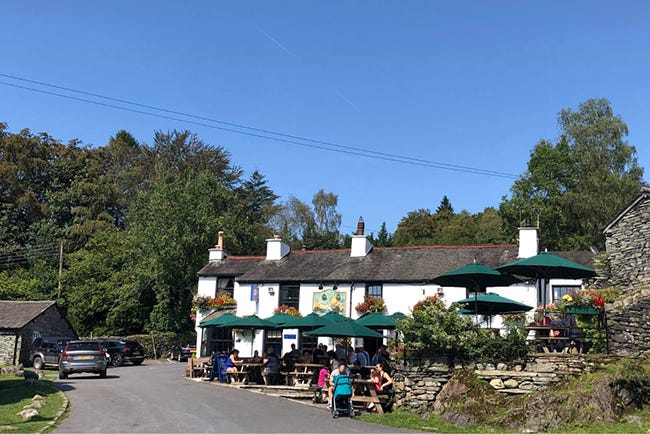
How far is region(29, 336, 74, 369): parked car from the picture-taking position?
36344 mm

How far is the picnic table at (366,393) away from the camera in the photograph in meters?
18.4

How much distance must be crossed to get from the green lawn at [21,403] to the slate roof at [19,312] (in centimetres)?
1319

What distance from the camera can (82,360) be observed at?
1112 inches

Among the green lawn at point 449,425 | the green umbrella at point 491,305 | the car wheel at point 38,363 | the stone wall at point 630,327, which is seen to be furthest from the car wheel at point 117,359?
the stone wall at point 630,327

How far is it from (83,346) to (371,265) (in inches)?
580

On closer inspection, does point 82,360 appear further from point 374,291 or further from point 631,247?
point 631,247

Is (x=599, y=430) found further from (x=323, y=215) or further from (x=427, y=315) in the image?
(x=323, y=215)

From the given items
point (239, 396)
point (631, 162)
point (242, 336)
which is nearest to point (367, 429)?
point (239, 396)

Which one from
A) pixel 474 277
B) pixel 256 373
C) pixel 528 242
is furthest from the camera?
pixel 528 242

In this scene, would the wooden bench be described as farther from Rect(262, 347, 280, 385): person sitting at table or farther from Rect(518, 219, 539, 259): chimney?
Rect(518, 219, 539, 259): chimney

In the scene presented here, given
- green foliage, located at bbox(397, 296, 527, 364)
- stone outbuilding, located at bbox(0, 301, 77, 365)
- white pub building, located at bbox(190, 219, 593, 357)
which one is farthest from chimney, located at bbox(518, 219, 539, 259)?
stone outbuilding, located at bbox(0, 301, 77, 365)

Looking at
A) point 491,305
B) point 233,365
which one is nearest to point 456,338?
point 491,305

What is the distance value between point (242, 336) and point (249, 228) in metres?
21.3

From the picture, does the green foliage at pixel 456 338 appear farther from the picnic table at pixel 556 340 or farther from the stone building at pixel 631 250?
the stone building at pixel 631 250
